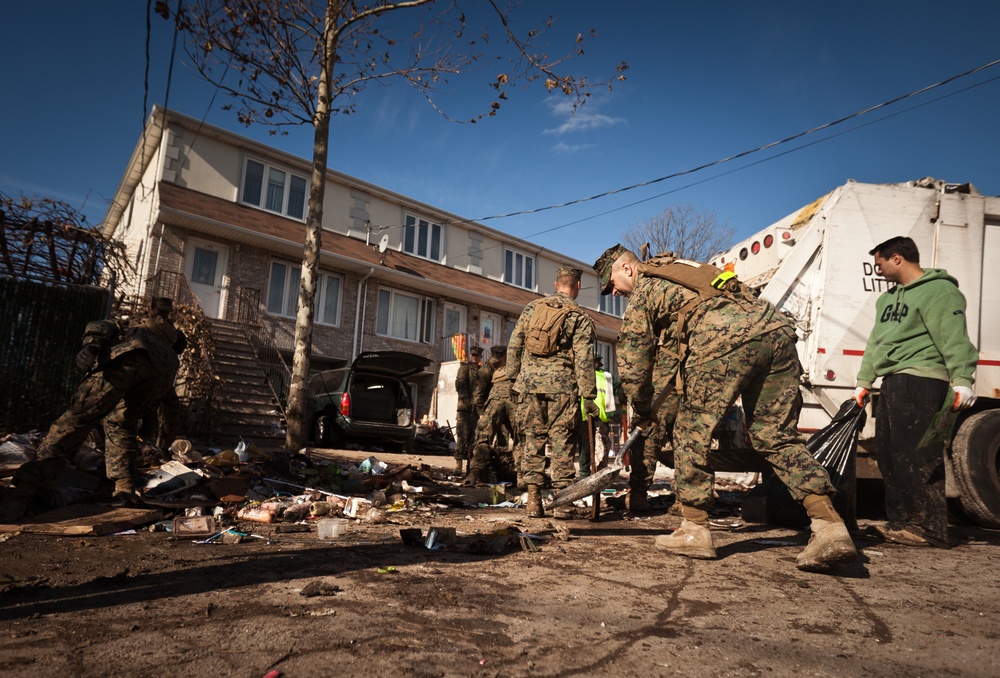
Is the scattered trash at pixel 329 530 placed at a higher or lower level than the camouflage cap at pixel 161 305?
lower

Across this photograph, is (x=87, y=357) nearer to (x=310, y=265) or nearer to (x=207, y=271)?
(x=310, y=265)

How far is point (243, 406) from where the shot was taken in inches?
414

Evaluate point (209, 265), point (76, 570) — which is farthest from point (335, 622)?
point (209, 265)

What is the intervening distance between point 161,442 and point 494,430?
161 inches

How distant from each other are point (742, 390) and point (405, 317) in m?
18.1

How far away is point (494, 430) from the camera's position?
821 cm

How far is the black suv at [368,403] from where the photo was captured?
1135 cm

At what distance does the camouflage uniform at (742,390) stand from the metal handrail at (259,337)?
436 inches

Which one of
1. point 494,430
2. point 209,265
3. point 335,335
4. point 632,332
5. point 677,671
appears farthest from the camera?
point 335,335

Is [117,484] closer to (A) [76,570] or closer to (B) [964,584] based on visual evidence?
(A) [76,570]

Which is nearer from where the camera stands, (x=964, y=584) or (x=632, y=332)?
(x=964, y=584)

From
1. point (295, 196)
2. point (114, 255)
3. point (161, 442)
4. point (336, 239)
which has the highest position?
point (295, 196)

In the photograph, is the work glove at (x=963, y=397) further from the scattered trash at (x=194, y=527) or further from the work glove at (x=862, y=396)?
the scattered trash at (x=194, y=527)

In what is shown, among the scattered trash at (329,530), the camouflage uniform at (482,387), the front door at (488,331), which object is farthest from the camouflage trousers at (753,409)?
the front door at (488,331)
